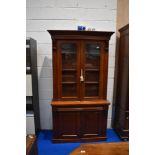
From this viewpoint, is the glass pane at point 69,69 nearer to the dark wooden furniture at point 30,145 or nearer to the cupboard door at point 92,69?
the cupboard door at point 92,69

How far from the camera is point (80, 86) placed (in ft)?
9.55

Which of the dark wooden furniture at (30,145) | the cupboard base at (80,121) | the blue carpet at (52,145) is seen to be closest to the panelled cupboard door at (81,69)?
the cupboard base at (80,121)

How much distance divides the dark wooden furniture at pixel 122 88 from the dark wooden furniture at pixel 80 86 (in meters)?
0.33

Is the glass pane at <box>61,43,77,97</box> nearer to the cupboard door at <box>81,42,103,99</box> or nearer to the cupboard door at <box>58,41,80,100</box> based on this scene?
the cupboard door at <box>58,41,80,100</box>

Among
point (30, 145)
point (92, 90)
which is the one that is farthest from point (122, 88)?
point (30, 145)

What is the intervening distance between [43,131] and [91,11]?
2.59 meters

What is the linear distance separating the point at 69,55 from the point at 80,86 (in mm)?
582

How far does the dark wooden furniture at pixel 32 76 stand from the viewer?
280 centimetres

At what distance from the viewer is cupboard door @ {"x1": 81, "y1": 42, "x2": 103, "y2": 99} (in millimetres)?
2896

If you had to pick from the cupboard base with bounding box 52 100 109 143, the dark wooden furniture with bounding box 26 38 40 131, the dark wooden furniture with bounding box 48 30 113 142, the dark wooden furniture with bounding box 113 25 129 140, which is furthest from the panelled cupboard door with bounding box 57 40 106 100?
the dark wooden furniture with bounding box 26 38 40 131
